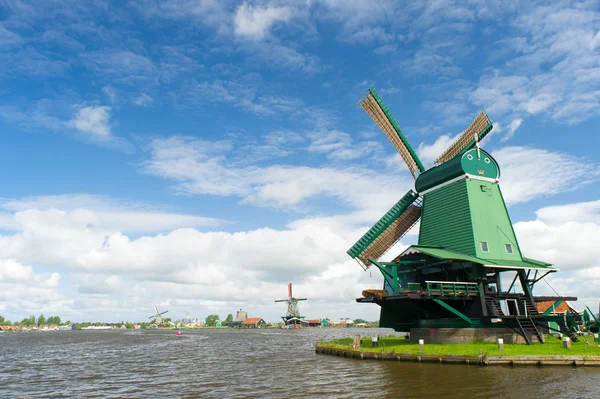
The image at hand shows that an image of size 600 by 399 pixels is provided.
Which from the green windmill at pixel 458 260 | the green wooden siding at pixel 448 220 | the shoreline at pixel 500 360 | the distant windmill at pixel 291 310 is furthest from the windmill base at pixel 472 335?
the distant windmill at pixel 291 310

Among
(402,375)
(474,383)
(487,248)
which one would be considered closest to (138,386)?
(402,375)

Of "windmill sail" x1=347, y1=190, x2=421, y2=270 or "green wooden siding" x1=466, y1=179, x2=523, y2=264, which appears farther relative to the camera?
"windmill sail" x1=347, y1=190, x2=421, y2=270

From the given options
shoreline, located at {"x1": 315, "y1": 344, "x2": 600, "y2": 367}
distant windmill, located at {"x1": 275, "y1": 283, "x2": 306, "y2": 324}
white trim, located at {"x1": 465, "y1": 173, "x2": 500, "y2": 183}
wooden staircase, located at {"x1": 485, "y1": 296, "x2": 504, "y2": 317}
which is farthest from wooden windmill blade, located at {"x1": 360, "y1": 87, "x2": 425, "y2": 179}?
distant windmill, located at {"x1": 275, "y1": 283, "x2": 306, "y2": 324}

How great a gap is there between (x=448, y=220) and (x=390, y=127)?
1223cm

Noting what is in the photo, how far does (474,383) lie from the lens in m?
20.1

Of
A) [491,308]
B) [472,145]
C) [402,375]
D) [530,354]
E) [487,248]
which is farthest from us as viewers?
[472,145]

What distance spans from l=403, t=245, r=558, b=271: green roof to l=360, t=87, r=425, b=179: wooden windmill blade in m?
11.0

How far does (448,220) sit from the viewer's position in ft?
121

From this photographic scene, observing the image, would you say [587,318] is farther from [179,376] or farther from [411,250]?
[179,376]

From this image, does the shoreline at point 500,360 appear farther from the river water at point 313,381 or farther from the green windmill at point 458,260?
the green windmill at point 458,260

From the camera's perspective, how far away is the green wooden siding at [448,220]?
34.7 metres

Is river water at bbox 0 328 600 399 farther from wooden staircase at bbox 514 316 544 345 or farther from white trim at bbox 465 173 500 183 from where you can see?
white trim at bbox 465 173 500 183

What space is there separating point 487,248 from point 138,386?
2678 centimetres

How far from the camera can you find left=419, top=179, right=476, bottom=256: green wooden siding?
114 ft
